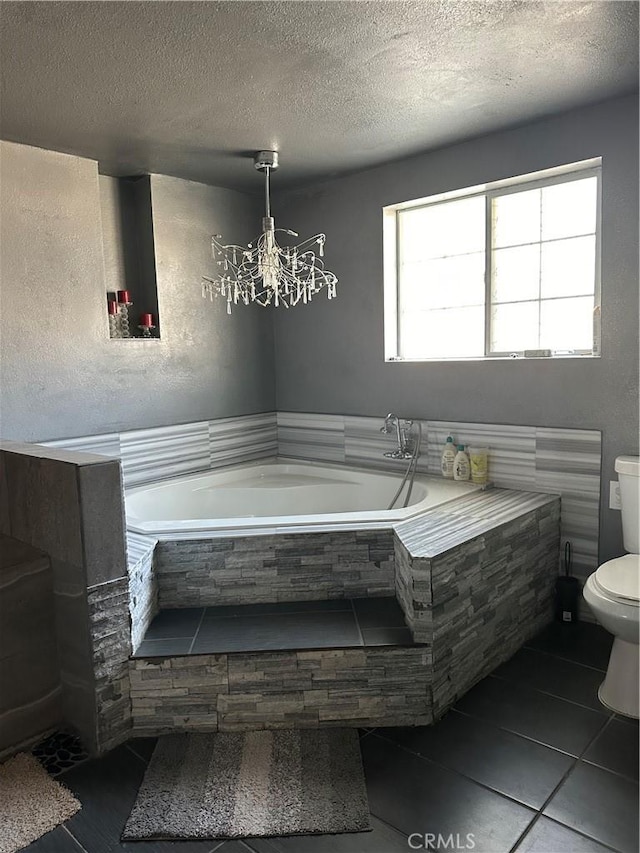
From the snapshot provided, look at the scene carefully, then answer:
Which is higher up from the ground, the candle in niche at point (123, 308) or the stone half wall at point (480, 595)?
the candle in niche at point (123, 308)

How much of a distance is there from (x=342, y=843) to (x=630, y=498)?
168 cm

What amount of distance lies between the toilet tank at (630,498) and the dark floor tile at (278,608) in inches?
46.2

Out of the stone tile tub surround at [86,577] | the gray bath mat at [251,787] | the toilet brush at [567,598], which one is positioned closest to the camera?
the gray bath mat at [251,787]

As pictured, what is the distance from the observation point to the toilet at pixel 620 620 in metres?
2.03

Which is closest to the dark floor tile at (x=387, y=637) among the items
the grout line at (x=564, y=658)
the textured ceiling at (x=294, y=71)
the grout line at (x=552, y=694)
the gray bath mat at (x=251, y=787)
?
the gray bath mat at (x=251, y=787)

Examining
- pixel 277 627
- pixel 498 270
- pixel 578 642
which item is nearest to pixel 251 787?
pixel 277 627

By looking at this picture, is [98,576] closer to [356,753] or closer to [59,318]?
[356,753]

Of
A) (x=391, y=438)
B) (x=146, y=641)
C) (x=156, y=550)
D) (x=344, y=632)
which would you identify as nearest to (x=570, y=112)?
(x=391, y=438)

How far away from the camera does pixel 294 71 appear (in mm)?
2170

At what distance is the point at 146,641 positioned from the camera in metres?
2.17

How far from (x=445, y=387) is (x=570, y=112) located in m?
1.36

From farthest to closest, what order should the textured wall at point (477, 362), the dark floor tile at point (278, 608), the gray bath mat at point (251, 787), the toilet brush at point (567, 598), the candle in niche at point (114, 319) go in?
the candle in niche at point (114, 319) → the toilet brush at point (567, 598) → the textured wall at point (477, 362) → the dark floor tile at point (278, 608) → the gray bath mat at point (251, 787)

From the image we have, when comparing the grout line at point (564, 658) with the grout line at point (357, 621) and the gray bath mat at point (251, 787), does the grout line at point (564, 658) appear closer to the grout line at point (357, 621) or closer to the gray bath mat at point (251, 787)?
the grout line at point (357, 621)

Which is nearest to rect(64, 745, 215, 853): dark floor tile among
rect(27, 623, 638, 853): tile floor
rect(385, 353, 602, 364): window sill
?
rect(27, 623, 638, 853): tile floor
